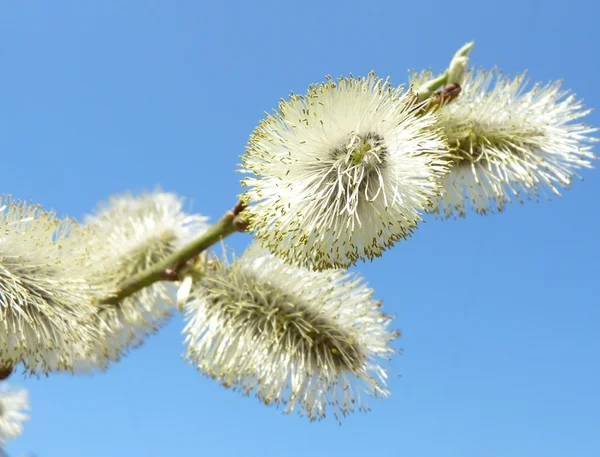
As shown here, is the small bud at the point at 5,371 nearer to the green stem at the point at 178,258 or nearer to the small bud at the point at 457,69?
the green stem at the point at 178,258

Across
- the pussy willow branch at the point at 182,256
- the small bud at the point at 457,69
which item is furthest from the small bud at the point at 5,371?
the small bud at the point at 457,69

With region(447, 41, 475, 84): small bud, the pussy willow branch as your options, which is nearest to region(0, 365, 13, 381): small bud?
the pussy willow branch

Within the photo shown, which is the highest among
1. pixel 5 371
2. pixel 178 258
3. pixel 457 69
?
pixel 457 69

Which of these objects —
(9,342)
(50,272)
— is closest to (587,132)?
(50,272)

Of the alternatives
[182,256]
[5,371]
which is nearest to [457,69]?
[182,256]

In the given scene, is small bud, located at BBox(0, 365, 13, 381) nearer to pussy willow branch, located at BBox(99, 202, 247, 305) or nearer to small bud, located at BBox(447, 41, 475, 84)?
pussy willow branch, located at BBox(99, 202, 247, 305)

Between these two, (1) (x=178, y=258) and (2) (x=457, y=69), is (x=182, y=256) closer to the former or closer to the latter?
(1) (x=178, y=258)

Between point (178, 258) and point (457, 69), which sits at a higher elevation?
point (457, 69)

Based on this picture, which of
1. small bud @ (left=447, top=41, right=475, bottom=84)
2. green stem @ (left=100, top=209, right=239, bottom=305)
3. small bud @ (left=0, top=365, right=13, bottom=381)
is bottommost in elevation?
small bud @ (left=0, top=365, right=13, bottom=381)
